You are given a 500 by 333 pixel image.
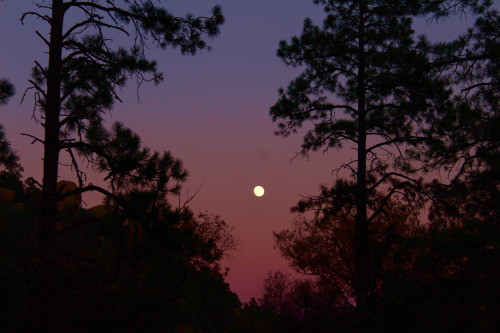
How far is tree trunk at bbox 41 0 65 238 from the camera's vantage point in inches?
374

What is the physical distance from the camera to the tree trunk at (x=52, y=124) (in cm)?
949

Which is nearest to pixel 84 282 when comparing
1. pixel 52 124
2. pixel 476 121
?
pixel 52 124

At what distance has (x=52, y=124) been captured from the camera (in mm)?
9703

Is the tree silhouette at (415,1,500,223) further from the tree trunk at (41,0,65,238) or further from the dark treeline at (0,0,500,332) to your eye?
the tree trunk at (41,0,65,238)

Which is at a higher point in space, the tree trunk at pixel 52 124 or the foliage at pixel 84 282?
the tree trunk at pixel 52 124

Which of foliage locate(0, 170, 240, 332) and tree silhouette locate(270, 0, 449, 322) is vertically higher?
tree silhouette locate(270, 0, 449, 322)

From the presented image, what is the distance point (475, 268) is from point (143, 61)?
370 inches

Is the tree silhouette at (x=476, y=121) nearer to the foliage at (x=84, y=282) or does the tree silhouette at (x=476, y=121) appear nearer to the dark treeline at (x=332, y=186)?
the dark treeline at (x=332, y=186)

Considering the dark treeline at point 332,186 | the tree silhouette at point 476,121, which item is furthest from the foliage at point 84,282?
A: the tree silhouette at point 476,121

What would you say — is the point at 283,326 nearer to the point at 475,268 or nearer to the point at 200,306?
the point at 475,268

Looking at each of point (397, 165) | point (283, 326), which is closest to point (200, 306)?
point (283, 326)

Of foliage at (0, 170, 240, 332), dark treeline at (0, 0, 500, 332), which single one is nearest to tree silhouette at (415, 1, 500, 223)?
dark treeline at (0, 0, 500, 332)

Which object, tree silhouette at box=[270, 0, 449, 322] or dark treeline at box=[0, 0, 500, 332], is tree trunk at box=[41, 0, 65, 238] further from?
tree silhouette at box=[270, 0, 449, 322]

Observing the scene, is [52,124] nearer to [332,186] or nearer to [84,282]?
[84,282]
